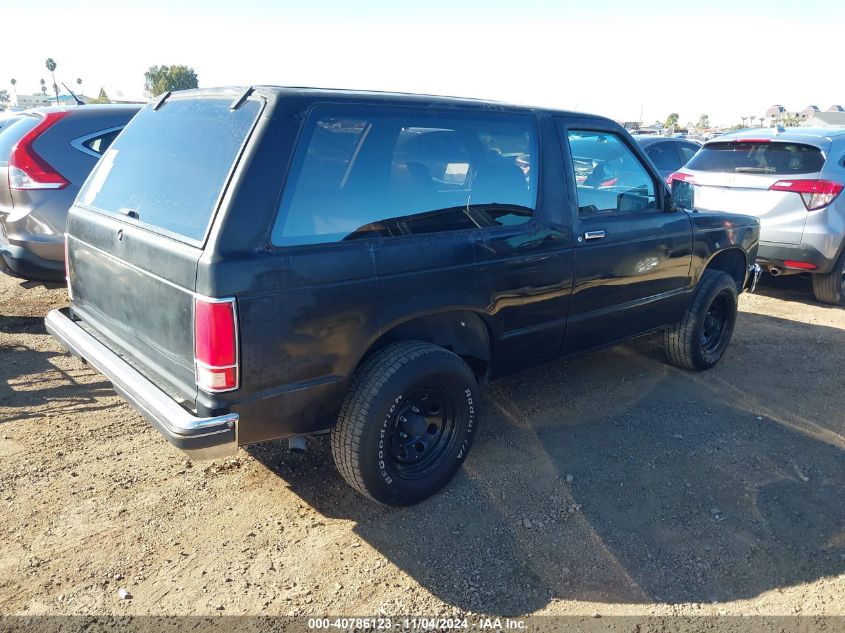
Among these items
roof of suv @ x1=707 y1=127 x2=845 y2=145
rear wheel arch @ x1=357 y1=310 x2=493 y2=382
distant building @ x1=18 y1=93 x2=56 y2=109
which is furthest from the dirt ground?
distant building @ x1=18 y1=93 x2=56 y2=109

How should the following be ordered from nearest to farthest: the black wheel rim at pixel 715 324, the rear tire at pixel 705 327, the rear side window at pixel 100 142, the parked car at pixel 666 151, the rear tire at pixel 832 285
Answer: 1. the rear tire at pixel 705 327
2. the black wheel rim at pixel 715 324
3. the rear side window at pixel 100 142
4. the rear tire at pixel 832 285
5. the parked car at pixel 666 151

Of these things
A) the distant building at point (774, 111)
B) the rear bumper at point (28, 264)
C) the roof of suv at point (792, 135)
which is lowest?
the rear bumper at point (28, 264)

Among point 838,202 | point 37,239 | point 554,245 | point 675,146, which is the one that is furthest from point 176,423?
point 675,146

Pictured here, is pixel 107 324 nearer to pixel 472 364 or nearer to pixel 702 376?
pixel 472 364

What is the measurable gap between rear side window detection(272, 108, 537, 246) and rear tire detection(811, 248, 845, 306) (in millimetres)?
4909

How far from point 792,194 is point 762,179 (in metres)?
0.34

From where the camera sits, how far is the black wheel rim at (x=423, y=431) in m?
3.00

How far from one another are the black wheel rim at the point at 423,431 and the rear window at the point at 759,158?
529cm

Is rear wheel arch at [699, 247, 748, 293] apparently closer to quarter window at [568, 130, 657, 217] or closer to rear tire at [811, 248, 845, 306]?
quarter window at [568, 130, 657, 217]

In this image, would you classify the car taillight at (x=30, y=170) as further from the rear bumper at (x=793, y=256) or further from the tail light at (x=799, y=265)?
the tail light at (x=799, y=265)

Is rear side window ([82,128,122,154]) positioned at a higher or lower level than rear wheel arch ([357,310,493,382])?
higher

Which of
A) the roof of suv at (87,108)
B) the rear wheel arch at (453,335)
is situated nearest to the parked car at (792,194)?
the rear wheel arch at (453,335)

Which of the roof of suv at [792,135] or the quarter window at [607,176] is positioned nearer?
the quarter window at [607,176]

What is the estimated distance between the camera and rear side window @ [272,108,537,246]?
2592mm
